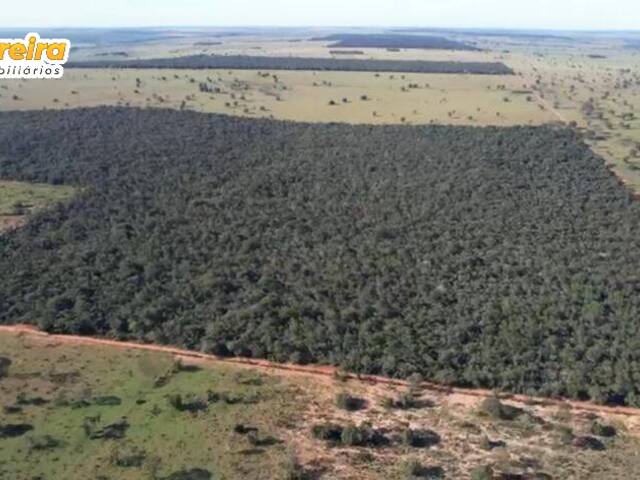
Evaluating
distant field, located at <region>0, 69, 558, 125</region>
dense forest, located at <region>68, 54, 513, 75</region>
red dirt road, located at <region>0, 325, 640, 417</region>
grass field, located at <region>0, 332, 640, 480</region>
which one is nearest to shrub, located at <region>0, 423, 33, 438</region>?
grass field, located at <region>0, 332, 640, 480</region>

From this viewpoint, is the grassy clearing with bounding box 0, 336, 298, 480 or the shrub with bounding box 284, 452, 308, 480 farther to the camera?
the grassy clearing with bounding box 0, 336, 298, 480

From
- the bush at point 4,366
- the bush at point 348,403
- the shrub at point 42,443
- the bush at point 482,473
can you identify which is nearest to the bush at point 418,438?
the bush at point 482,473

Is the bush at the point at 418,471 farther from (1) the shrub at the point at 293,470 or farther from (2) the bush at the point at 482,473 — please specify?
(1) the shrub at the point at 293,470

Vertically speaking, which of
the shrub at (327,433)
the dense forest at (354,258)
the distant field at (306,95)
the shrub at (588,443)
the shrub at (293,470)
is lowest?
the shrub at (293,470)

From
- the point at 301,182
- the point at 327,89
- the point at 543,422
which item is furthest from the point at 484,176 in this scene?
the point at 327,89

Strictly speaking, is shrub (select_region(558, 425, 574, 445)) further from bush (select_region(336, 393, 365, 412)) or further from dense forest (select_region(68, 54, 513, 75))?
dense forest (select_region(68, 54, 513, 75))

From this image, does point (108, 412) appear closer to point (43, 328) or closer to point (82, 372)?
point (82, 372)

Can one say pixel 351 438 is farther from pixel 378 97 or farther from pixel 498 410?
pixel 378 97
